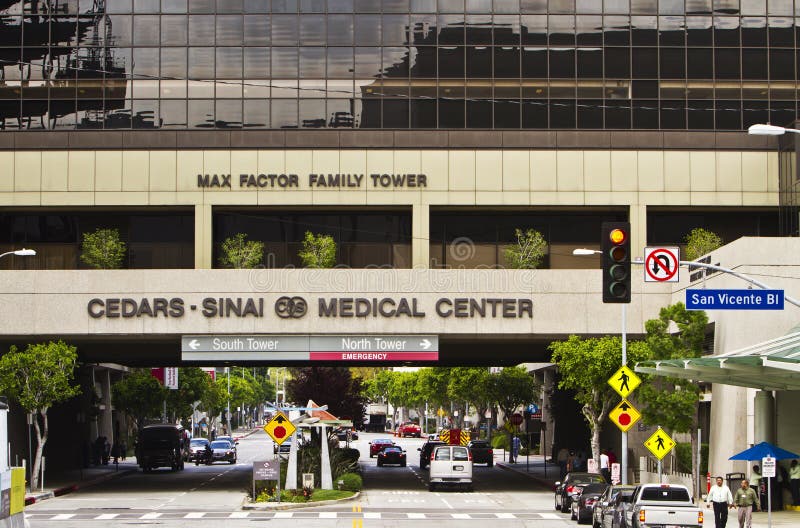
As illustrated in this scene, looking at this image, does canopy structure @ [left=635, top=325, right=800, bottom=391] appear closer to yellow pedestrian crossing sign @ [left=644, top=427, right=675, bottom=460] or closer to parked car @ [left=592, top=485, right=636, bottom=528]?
yellow pedestrian crossing sign @ [left=644, top=427, right=675, bottom=460]

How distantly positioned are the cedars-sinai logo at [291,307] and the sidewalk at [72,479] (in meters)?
11.7

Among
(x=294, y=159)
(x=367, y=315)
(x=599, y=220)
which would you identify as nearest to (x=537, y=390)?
(x=599, y=220)

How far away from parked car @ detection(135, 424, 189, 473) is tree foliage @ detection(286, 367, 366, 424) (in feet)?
31.0

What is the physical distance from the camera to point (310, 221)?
6197 centimetres

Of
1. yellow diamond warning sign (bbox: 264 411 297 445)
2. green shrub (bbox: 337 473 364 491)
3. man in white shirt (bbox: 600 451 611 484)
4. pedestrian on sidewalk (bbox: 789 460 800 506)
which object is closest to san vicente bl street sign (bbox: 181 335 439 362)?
green shrub (bbox: 337 473 364 491)

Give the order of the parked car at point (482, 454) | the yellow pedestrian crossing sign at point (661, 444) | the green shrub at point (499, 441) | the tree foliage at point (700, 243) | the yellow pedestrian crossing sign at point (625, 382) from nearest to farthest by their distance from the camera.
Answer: the yellow pedestrian crossing sign at point (661, 444) → the yellow pedestrian crossing sign at point (625, 382) → the tree foliage at point (700, 243) → the parked car at point (482, 454) → the green shrub at point (499, 441)

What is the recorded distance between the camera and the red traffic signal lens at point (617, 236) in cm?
2341

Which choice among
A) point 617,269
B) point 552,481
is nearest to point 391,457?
point 552,481

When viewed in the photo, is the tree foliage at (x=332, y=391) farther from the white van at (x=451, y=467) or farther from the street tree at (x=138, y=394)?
the white van at (x=451, y=467)

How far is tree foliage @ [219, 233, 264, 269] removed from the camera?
57031mm

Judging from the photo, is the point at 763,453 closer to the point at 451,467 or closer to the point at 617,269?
the point at 617,269

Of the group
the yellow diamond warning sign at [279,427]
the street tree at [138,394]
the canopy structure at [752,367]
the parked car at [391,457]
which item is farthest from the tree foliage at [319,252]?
the street tree at [138,394]

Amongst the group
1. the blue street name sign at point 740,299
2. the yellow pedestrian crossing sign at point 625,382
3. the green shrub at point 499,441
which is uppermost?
the blue street name sign at point 740,299

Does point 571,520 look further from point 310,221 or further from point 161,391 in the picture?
point 161,391
